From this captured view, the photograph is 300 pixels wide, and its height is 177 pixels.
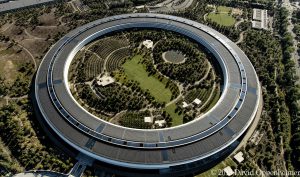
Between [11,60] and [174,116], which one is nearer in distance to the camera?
[174,116]

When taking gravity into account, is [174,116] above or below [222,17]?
below

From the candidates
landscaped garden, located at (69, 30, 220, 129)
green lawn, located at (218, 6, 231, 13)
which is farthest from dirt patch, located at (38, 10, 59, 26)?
green lawn, located at (218, 6, 231, 13)

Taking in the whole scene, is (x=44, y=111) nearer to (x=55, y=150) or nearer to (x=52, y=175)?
(x=55, y=150)

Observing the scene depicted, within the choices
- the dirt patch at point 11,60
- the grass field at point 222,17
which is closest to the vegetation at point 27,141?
the dirt patch at point 11,60

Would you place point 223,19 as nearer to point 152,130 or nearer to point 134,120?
point 134,120

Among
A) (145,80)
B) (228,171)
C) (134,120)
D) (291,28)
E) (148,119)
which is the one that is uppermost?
(291,28)

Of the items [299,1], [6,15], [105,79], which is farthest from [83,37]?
[299,1]

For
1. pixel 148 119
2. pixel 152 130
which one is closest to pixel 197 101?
pixel 148 119
